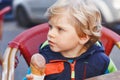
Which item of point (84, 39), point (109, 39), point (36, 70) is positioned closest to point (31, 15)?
point (109, 39)

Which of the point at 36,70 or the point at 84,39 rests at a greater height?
the point at 84,39

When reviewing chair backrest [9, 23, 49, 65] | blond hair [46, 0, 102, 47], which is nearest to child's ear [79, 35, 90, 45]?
blond hair [46, 0, 102, 47]

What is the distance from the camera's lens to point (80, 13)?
221 cm

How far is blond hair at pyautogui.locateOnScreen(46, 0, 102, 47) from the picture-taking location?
2.22 metres

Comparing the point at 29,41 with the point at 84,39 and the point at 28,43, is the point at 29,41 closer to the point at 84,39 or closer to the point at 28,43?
the point at 28,43

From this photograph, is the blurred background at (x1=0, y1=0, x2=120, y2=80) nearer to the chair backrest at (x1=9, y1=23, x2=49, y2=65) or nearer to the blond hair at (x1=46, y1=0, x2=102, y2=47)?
the chair backrest at (x1=9, y1=23, x2=49, y2=65)

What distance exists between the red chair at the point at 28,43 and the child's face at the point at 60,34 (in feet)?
1.13

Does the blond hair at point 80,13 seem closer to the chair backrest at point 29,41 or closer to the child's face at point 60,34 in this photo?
the child's face at point 60,34

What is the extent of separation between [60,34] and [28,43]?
551mm

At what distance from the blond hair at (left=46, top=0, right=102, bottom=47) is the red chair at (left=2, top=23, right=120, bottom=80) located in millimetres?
427

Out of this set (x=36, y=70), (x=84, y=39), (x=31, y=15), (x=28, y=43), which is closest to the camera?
(x=36, y=70)

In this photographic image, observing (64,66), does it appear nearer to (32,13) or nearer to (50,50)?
(50,50)

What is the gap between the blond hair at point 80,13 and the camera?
7.28ft

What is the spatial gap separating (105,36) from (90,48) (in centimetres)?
48
